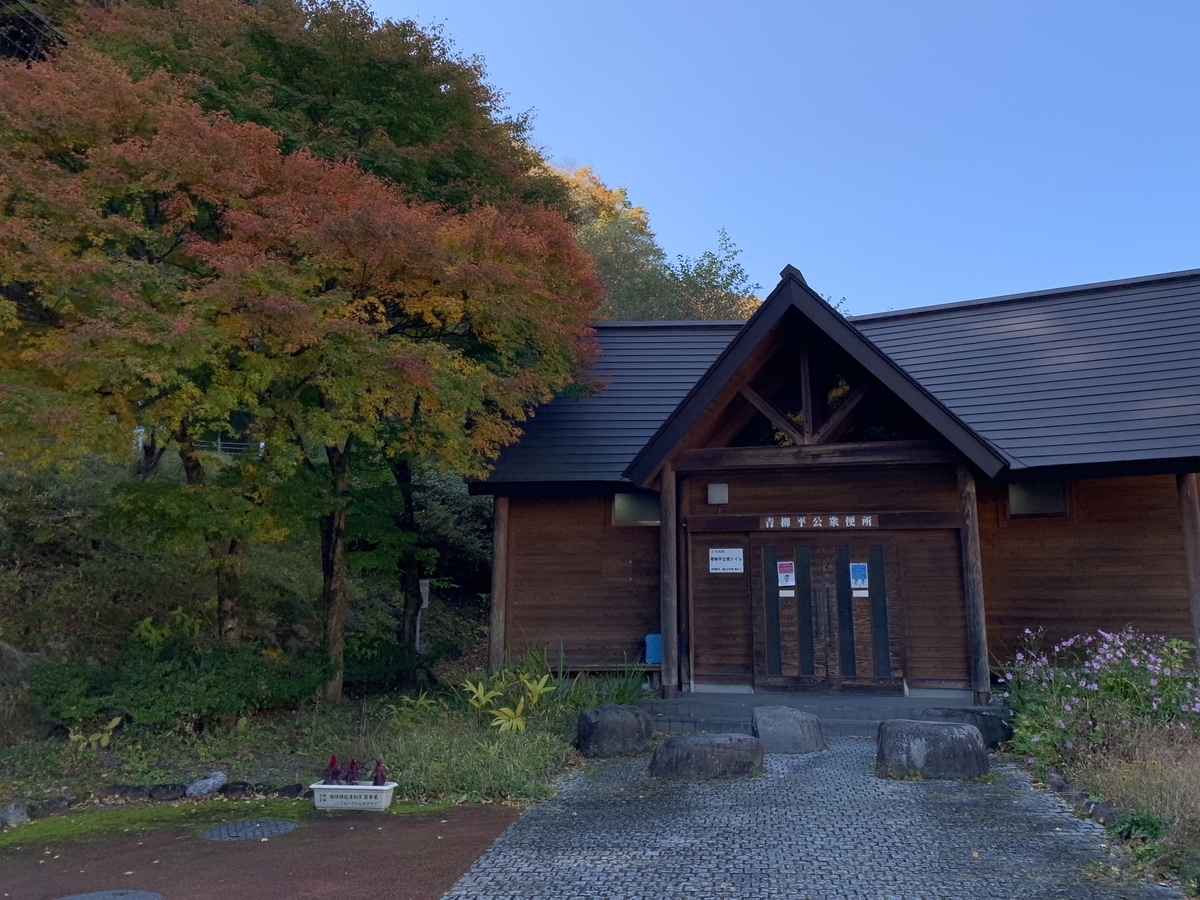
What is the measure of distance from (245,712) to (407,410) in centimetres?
413

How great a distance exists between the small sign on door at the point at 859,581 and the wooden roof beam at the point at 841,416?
5.49 feet

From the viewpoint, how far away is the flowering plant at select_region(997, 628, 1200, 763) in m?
8.20

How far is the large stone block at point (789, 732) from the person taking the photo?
9.41m

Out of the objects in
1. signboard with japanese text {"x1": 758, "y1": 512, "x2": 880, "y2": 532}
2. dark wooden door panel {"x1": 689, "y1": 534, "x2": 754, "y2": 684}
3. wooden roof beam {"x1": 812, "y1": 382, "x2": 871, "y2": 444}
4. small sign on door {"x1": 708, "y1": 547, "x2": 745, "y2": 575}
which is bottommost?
dark wooden door panel {"x1": 689, "y1": 534, "x2": 754, "y2": 684}

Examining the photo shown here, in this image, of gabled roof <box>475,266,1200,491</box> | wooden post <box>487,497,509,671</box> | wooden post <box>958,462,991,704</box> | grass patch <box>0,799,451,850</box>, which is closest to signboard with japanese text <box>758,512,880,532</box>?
wooden post <box>958,462,991,704</box>

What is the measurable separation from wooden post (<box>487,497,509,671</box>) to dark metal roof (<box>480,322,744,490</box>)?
611 millimetres

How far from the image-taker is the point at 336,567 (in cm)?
1216

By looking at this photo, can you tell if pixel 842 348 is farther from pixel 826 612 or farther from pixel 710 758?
pixel 710 758

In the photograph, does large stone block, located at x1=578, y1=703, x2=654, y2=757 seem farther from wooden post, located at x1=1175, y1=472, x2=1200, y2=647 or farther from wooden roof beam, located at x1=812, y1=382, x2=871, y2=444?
wooden post, located at x1=1175, y1=472, x2=1200, y2=647

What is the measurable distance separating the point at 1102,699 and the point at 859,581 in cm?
362

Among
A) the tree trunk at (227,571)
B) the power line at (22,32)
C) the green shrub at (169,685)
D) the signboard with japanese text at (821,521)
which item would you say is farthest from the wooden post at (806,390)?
the power line at (22,32)

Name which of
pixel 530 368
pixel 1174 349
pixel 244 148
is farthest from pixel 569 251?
pixel 1174 349

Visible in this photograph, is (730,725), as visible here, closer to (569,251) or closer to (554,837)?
(554,837)

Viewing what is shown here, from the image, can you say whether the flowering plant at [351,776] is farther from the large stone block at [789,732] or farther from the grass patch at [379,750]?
the large stone block at [789,732]
